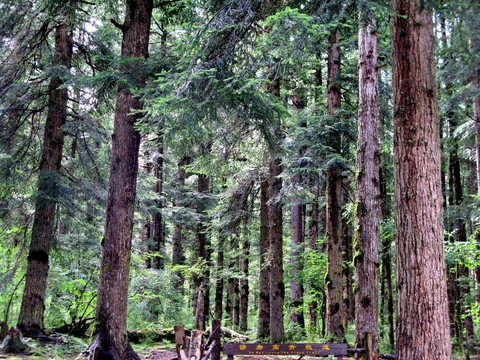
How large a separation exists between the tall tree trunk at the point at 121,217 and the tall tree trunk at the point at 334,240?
474cm

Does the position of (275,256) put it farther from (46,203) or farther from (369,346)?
(46,203)

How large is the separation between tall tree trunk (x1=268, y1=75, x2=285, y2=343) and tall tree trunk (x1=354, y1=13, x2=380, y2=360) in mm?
2388

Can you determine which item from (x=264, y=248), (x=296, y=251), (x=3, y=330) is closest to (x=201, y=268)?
(x=296, y=251)

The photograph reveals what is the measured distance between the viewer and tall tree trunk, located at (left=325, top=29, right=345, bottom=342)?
9.76m

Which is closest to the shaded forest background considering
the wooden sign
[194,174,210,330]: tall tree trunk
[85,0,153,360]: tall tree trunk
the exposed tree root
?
[194,174,210,330]: tall tree trunk

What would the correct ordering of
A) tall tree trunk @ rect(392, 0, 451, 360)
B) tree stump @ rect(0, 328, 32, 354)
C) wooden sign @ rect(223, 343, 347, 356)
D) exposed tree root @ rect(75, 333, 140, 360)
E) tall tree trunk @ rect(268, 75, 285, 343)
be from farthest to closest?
tall tree trunk @ rect(268, 75, 285, 343) < tree stump @ rect(0, 328, 32, 354) < exposed tree root @ rect(75, 333, 140, 360) < wooden sign @ rect(223, 343, 347, 356) < tall tree trunk @ rect(392, 0, 451, 360)

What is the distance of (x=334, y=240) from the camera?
10.2 metres

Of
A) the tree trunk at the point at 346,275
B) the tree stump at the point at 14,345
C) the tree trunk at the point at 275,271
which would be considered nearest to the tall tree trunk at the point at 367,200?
the tree trunk at the point at 275,271

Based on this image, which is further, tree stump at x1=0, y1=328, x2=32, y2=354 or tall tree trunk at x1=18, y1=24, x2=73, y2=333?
tall tree trunk at x1=18, y1=24, x2=73, y2=333

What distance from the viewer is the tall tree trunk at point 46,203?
1034cm

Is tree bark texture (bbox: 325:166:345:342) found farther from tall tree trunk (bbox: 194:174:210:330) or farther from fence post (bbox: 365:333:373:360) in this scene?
tall tree trunk (bbox: 194:174:210:330)

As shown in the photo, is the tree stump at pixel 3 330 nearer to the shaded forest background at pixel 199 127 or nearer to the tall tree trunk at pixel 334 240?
the shaded forest background at pixel 199 127

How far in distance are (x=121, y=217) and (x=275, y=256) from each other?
4441 mm

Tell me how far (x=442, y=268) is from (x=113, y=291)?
604cm
